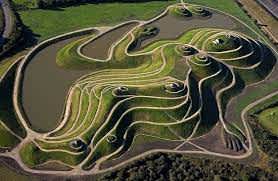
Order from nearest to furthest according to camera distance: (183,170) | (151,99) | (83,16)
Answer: (183,170) → (151,99) → (83,16)

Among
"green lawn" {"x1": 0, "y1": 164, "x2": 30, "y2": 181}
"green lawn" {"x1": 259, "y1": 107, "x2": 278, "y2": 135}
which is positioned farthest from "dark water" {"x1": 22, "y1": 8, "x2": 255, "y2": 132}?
"green lawn" {"x1": 259, "y1": 107, "x2": 278, "y2": 135}

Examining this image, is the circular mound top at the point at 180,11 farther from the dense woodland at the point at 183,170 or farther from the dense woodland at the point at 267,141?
the dense woodland at the point at 183,170

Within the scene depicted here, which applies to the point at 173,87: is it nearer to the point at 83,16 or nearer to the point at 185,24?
the point at 185,24

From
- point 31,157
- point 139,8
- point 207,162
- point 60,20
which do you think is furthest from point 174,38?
point 31,157

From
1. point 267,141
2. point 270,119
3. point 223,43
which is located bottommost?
point 267,141

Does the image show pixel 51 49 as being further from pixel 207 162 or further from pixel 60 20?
pixel 207 162

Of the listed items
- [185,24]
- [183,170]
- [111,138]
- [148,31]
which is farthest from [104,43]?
[183,170]

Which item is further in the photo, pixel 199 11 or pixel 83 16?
pixel 199 11

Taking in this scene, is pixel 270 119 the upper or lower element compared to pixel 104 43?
lower
